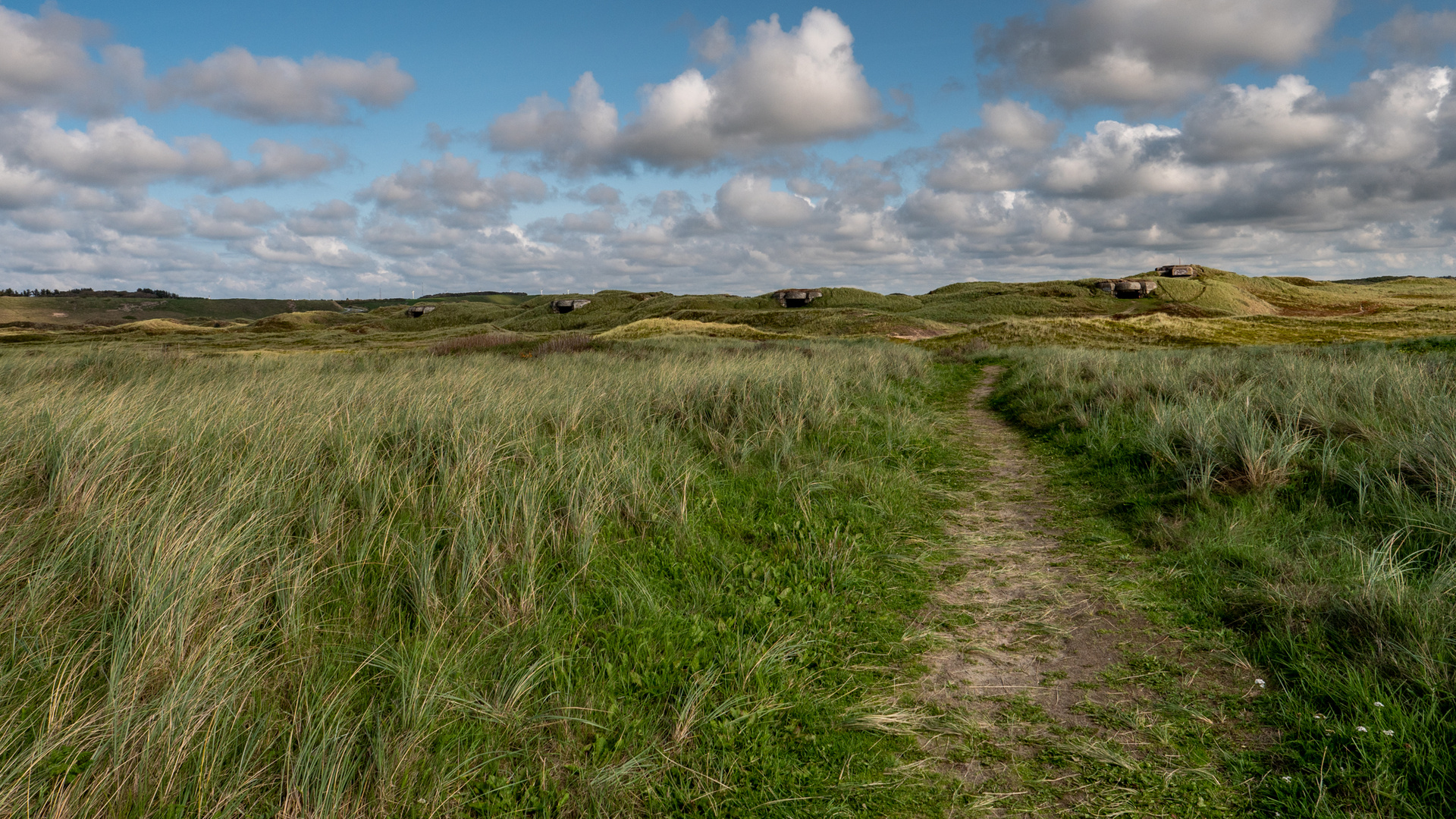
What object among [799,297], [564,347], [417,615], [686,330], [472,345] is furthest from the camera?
[799,297]

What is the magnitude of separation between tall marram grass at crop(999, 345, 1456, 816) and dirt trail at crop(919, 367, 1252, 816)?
36 cm

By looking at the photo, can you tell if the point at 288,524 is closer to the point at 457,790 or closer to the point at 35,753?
the point at 35,753

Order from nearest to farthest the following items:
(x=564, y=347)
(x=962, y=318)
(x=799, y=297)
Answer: (x=564, y=347) < (x=962, y=318) < (x=799, y=297)

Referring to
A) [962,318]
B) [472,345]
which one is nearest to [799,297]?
[962,318]

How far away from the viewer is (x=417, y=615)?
129 inches

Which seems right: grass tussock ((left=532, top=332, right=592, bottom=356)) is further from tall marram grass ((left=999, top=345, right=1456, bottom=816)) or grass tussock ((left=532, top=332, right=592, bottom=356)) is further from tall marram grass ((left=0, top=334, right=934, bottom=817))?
tall marram grass ((left=999, top=345, right=1456, bottom=816))

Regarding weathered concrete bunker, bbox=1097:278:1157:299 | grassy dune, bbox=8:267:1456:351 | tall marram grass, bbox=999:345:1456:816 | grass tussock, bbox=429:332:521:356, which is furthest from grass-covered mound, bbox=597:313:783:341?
weathered concrete bunker, bbox=1097:278:1157:299

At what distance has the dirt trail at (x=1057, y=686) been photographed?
272 cm

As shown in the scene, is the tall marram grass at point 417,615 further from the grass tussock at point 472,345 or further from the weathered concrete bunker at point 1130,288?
the weathered concrete bunker at point 1130,288

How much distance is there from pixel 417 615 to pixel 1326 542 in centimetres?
604

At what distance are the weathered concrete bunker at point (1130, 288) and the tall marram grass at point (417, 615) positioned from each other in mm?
85848

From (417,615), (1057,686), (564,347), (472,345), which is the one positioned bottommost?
(1057,686)

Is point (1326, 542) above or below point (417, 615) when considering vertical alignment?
below

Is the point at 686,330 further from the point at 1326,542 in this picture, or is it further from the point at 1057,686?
the point at 1057,686
